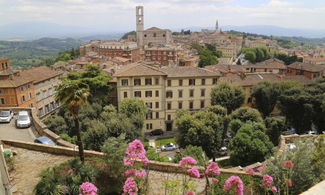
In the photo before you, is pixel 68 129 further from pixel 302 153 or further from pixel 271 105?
pixel 271 105

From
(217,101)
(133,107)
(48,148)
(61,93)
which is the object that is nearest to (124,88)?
(133,107)

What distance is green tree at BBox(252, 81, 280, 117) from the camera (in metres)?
39.5

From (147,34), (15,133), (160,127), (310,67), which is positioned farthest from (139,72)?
(147,34)

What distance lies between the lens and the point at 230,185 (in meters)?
6.62

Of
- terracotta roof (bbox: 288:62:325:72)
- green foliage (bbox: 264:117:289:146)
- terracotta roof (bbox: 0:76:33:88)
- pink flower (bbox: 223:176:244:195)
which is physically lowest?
green foliage (bbox: 264:117:289:146)

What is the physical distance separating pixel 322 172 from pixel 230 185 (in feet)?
20.5

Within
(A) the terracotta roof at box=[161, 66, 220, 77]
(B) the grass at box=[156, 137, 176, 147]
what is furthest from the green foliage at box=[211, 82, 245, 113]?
(B) the grass at box=[156, 137, 176, 147]

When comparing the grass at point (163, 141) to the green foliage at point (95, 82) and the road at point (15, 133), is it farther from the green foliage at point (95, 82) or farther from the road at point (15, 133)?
the road at point (15, 133)

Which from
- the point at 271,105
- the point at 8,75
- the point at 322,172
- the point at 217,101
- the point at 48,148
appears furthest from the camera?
the point at 271,105

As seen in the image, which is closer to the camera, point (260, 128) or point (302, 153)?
point (302, 153)

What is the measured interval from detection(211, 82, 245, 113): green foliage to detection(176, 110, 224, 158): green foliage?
35.1 ft

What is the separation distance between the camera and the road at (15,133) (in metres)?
19.2

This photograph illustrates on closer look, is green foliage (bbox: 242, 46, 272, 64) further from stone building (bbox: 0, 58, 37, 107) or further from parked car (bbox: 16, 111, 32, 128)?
parked car (bbox: 16, 111, 32, 128)

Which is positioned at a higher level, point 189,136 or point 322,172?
point 322,172
